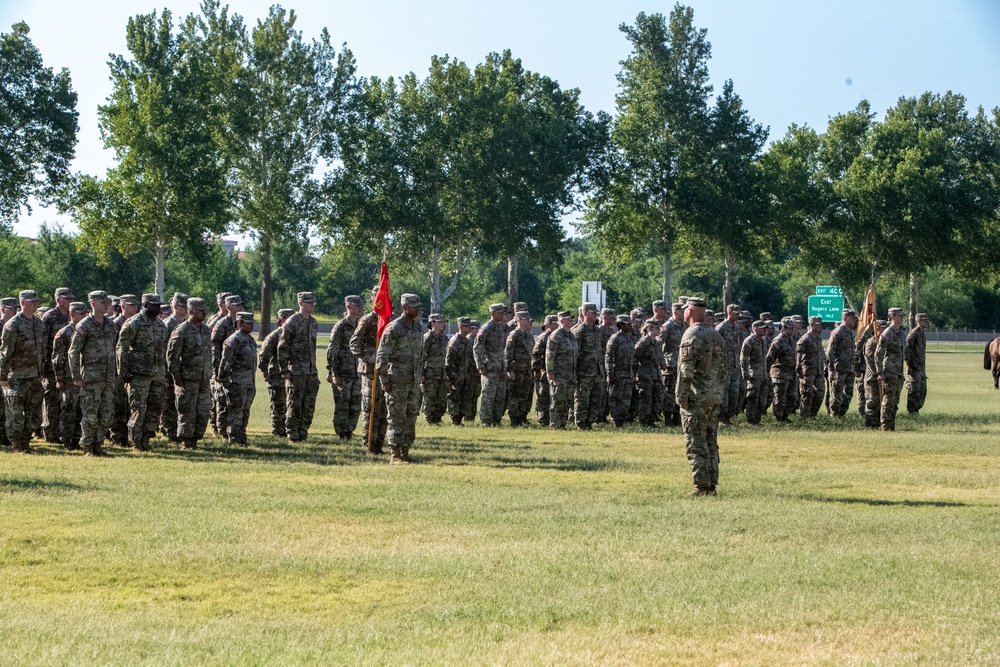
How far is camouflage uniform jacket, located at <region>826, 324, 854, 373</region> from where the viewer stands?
79.9ft

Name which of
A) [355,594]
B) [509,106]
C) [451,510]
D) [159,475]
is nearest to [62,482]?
[159,475]

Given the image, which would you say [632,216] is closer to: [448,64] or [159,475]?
[448,64]

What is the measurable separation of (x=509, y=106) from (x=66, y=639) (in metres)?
55.4

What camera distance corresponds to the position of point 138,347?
1672 cm

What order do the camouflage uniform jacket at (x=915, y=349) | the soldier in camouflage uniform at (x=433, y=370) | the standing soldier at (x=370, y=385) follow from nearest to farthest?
the standing soldier at (x=370, y=385), the soldier in camouflage uniform at (x=433, y=370), the camouflage uniform jacket at (x=915, y=349)

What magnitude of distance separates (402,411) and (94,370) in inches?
157

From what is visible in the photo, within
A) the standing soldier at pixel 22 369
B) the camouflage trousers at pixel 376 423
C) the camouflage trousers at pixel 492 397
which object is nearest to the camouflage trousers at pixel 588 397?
the camouflage trousers at pixel 492 397

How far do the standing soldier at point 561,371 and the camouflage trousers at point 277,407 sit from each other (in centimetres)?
471

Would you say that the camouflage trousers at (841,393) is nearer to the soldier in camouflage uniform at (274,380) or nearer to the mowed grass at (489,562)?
the mowed grass at (489,562)

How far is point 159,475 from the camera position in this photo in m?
14.1

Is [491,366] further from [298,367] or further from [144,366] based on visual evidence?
[144,366]

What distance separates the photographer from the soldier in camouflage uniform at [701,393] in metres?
13.2

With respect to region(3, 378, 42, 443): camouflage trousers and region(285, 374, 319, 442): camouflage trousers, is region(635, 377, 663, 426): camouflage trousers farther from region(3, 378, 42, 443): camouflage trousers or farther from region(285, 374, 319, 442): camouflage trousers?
region(3, 378, 42, 443): camouflage trousers

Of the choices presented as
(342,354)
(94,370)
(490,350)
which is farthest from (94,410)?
(490,350)
